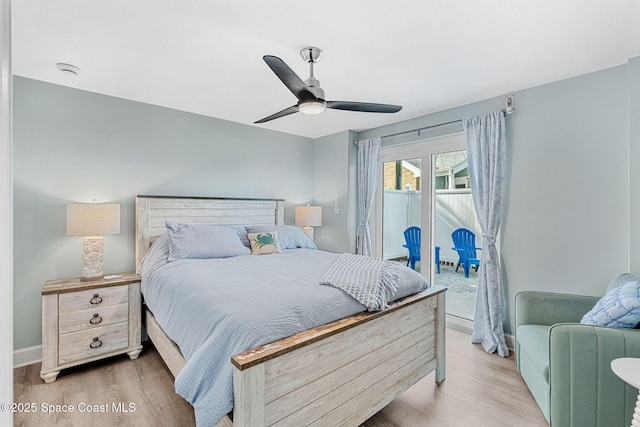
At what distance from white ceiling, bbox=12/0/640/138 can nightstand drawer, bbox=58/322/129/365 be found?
2186mm

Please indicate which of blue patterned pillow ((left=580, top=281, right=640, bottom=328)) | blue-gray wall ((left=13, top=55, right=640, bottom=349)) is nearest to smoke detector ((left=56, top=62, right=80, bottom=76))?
blue-gray wall ((left=13, top=55, right=640, bottom=349))

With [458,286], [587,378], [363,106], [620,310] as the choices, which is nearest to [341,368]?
[587,378]

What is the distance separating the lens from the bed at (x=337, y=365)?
1.35 metres

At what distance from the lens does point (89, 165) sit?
9.89 feet

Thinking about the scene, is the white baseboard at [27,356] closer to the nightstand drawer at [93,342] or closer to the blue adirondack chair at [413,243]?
the nightstand drawer at [93,342]

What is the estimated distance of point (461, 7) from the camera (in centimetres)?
177

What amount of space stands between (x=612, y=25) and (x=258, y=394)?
9.63ft

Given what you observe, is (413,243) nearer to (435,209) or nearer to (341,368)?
(435,209)

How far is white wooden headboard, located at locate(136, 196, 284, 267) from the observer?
3197 millimetres

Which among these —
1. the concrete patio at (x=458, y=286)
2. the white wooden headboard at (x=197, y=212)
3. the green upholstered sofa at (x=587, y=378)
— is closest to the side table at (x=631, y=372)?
the green upholstered sofa at (x=587, y=378)

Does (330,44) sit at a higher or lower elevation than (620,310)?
higher

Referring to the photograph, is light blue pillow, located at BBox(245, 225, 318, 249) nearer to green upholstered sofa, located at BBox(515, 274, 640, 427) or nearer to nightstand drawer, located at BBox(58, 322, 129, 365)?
nightstand drawer, located at BBox(58, 322, 129, 365)

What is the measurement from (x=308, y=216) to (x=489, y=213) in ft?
7.38

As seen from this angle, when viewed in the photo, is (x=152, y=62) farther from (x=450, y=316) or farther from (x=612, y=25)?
(x=450, y=316)
